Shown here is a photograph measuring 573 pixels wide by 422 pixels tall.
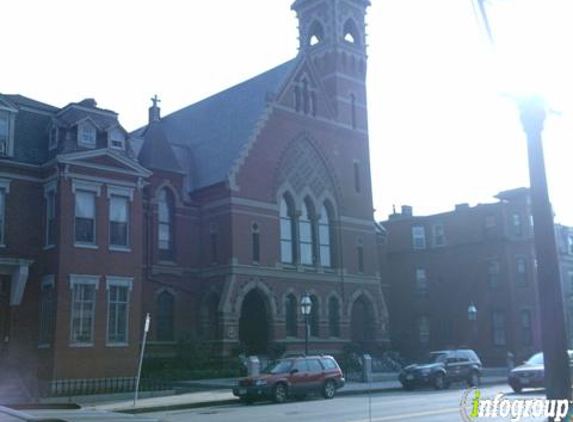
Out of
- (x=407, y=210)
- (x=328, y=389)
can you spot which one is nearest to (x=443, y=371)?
(x=328, y=389)

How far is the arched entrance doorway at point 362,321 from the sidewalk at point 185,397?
10.1 m

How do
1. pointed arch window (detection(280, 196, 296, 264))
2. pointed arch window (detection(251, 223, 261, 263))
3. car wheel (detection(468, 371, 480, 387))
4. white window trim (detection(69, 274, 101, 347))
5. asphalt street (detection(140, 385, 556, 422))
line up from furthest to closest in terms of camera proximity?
pointed arch window (detection(280, 196, 296, 264)), pointed arch window (detection(251, 223, 261, 263)), car wheel (detection(468, 371, 480, 387)), white window trim (detection(69, 274, 101, 347)), asphalt street (detection(140, 385, 556, 422))

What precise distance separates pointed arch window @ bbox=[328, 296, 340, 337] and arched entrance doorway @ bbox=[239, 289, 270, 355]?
460 centimetres

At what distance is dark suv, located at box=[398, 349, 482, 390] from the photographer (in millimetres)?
32625

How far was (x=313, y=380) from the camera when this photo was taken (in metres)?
27.3

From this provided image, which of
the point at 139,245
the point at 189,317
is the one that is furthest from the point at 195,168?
the point at 139,245

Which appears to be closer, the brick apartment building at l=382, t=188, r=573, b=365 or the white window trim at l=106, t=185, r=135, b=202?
the white window trim at l=106, t=185, r=135, b=202

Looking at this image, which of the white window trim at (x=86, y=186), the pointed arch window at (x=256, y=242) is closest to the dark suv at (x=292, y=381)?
the white window trim at (x=86, y=186)

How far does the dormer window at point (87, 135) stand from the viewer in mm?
32594

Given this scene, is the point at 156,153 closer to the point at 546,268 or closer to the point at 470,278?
the point at 470,278

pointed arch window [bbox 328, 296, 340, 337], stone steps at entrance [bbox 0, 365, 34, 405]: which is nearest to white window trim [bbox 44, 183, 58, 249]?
stone steps at entrance [bbox 0, 365, 34, 405]

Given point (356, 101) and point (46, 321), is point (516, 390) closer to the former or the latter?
point (46, 321)

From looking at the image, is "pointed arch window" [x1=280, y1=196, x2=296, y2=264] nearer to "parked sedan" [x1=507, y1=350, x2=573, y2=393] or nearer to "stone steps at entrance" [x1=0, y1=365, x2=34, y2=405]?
"stone steps at entrance" [x1=0, y1=365, x2=34, y2=405]

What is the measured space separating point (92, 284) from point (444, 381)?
53.0ft
